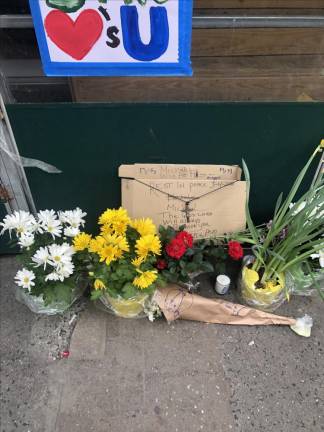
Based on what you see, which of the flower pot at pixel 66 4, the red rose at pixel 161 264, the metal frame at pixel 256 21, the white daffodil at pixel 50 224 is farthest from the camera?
the red rose at pixel 161 264

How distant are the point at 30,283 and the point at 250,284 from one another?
1.11 metres

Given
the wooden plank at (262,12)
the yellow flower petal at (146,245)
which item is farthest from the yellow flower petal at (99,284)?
the wooden plank at (262,12)

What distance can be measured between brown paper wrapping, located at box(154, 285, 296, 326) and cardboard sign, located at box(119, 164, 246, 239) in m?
0.39

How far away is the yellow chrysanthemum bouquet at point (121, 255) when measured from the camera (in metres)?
1.63

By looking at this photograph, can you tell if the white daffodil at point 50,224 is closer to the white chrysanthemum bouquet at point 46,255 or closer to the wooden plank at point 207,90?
the white chrysanthemum bouquet at point 46,255

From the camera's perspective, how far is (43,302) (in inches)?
73.0

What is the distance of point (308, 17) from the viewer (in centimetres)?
150

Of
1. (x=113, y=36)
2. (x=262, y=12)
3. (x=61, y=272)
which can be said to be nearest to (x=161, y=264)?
(x=61, y=272)

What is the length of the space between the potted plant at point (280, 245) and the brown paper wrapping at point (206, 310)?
0.23ft

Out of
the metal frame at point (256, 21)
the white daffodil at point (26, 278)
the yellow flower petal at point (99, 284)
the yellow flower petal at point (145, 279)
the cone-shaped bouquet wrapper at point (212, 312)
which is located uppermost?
the metal frame at point (256, 21)

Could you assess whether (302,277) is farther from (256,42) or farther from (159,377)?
(256,42)

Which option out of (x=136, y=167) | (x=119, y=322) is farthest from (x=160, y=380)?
(x=136, y=167)

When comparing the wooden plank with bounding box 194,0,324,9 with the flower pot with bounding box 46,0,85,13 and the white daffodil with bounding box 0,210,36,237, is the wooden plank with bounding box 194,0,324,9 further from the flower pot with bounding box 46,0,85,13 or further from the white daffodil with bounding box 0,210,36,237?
the white daffodil with bounding box 0,210,36,237

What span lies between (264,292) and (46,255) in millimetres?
1128
